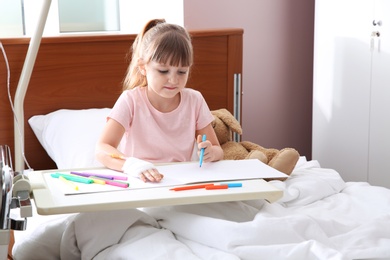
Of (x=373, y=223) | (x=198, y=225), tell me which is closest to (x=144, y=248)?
(x=198, y=225)

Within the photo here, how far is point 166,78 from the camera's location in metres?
1.96

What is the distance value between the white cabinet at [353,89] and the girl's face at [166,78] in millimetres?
1127

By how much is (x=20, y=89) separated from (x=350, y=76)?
1.39 meters

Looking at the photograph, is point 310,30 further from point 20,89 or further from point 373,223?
point 373,223

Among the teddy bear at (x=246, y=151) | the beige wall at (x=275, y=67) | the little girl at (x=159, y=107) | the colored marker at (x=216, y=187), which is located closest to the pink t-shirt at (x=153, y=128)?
the little girl at (x=159, y=107)

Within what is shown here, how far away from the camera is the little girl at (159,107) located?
196 cm

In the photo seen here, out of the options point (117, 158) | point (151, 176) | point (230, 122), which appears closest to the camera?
point (151, 176)

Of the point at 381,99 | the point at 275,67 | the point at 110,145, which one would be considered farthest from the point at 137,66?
the point at 275,67

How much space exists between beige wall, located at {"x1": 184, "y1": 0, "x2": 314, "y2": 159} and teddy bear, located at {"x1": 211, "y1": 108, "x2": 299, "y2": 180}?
90cm

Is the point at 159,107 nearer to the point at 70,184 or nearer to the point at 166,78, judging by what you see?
the point at 166,78

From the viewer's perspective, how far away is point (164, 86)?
1969mm

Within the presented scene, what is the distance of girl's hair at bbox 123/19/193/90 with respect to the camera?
1957 mm

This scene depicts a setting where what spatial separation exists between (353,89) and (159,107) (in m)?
1.16

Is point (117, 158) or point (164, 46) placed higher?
point (164, 46)
